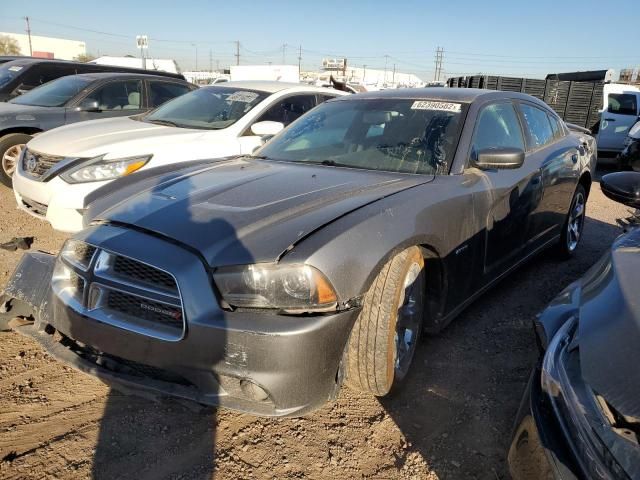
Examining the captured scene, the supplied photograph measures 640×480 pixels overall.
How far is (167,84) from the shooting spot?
25.6ft

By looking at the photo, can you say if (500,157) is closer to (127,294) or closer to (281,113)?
(127,294)

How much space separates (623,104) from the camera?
1237cm

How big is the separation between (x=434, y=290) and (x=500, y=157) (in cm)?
89

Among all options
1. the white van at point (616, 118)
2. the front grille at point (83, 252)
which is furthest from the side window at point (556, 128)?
the white van at point (616, 118)

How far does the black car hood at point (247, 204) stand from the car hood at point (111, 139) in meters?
1.67

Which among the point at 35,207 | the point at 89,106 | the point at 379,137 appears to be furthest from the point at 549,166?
the point at 89,106

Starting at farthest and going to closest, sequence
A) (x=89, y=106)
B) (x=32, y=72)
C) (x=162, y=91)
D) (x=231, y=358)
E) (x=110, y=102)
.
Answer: (x=32, y=72)
(x=162, y=91)
(x=110, y=102)
(x=89, y=106)
(x=231, y=358)

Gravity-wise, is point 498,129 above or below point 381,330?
above

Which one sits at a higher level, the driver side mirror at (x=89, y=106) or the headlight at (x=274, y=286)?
the driver side mirror at (x=89, y=106)

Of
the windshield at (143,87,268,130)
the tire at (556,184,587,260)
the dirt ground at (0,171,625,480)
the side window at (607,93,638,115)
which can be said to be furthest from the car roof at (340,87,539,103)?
the side window at (607,93,638,115)

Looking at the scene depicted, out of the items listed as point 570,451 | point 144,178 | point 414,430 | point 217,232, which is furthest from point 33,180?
point 570,451

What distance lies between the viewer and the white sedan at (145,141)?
434cm

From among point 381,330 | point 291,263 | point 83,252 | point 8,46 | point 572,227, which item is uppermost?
point 8,46

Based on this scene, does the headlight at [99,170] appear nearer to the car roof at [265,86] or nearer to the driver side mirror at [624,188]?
the car roof at [265,86]
